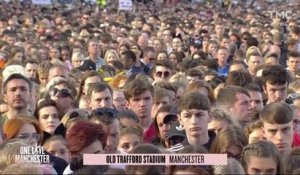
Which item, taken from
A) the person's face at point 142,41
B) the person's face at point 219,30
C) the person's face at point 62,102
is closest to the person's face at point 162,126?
the person's face at point 62,102

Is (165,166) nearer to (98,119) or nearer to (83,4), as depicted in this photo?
(98,119)

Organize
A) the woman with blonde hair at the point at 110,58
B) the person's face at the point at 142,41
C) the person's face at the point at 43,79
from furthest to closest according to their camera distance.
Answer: the person's face at the point at 142,41, the woman with blonde hair at the point at 110,58, the person's face at the point at 43,79

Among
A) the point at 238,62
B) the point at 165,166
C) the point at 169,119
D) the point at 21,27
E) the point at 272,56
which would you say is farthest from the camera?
the point at 21,27

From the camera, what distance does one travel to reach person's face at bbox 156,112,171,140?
316 inches

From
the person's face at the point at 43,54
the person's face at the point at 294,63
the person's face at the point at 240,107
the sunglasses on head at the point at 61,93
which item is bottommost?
the person's face at the point at 240,107

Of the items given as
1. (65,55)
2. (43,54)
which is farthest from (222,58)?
(43,54)

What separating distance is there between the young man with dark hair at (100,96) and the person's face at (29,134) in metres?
1.56

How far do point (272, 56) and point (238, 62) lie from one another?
4.69 feet

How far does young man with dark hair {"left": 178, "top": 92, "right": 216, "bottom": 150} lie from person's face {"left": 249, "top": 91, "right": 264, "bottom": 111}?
154 cm

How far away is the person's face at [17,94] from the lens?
8.72 meters

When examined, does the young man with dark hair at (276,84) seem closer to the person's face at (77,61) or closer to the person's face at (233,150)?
the person's face at (233,150)

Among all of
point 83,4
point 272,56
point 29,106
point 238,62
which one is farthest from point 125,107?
point 83,4

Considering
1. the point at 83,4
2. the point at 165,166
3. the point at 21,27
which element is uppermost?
the point at 83,4

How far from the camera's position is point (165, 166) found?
5.12 m
